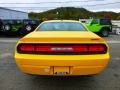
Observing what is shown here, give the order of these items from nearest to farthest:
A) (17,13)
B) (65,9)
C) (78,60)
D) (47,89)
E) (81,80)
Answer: (78,60) → (47,89) → (81,80) → (17,13) → (65,9)

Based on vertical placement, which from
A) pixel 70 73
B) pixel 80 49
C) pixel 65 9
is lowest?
pixel 65 9

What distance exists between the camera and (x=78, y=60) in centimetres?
511

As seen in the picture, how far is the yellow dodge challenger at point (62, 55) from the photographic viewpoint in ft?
16.8

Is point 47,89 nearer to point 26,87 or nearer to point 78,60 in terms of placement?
point 26,87

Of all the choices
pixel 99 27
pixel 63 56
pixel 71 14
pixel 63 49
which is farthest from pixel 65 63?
pixel 71 14

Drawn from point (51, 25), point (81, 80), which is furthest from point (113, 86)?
point (51, 25)

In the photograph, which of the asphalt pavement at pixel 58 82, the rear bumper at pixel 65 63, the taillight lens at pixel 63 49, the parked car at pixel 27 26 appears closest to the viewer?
the rear bumper at pixel 65 63

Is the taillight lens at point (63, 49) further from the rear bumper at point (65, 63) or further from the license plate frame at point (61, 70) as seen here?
the license plate frame at point (61, 70)

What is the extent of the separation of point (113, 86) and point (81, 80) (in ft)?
2.60

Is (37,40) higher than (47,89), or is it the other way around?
(37,40)

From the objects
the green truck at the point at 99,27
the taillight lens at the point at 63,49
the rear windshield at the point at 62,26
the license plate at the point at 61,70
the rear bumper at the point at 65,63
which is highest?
the rear windshield at the point at 62,26

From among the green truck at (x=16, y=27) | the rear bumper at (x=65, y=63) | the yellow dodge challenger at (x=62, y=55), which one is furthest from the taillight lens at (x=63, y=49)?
the green truck at (x=16, y=27)

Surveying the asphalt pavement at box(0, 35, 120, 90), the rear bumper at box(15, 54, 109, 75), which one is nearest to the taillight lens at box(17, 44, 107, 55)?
the rear bumper at box(15, 54, 109, 75)

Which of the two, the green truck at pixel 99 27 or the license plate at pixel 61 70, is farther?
the green truck at pixel 99 27
